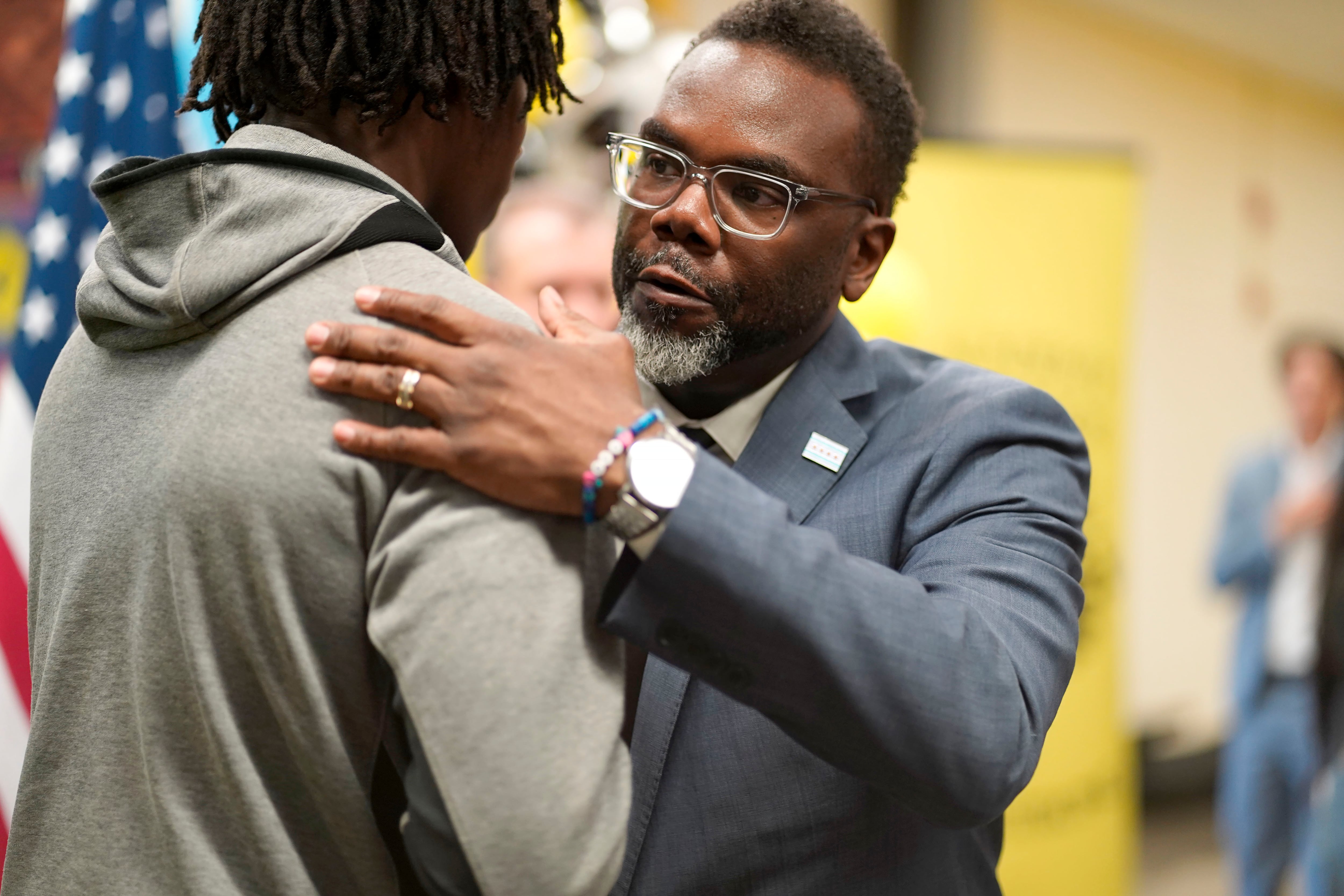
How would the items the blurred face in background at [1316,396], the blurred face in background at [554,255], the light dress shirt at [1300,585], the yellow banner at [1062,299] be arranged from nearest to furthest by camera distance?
the blurred face in background at [554,255]
the yellow banner at [1062,299]
the light dress shirt at [1300,585]
the blurred face in background at [1316,396]

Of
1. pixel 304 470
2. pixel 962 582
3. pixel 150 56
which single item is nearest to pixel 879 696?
pixel 962 582

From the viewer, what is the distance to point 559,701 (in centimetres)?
85

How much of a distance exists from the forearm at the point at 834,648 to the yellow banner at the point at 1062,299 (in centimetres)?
261

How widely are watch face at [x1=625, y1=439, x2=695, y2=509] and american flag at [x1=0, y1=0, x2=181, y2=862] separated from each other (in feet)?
4.74

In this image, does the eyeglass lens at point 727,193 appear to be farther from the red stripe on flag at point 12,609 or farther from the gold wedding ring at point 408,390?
the red stripe on flag at point 12,609

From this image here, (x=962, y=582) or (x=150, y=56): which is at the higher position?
(x=150, y=56)

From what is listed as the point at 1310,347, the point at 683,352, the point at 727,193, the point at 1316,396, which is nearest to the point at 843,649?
the point at 683,352

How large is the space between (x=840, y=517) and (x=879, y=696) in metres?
0.39

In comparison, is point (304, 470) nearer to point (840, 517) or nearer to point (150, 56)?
point (840, 517)

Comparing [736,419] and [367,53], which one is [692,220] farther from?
[367,53]

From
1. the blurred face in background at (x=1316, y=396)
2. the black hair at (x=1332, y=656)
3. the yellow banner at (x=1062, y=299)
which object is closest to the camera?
the yellow banner at (x=1062, y=299)

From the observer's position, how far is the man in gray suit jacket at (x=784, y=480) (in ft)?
3.12

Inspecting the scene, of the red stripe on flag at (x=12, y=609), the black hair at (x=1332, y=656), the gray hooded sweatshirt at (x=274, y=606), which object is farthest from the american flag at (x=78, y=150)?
the black hair at (x=1332, y=656)

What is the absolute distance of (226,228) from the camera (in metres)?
0.94
